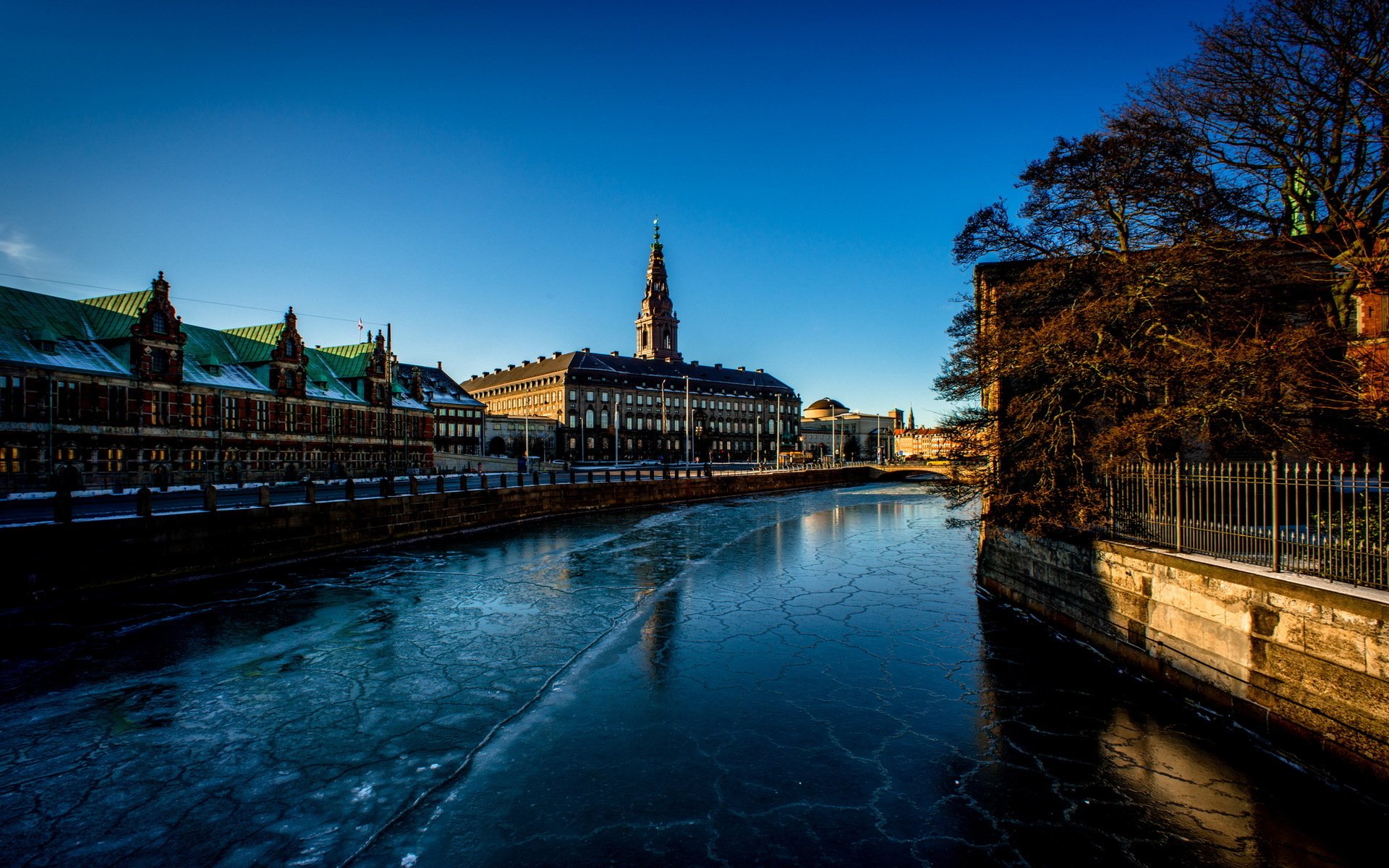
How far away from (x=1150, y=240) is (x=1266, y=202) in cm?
243

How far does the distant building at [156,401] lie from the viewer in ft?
111

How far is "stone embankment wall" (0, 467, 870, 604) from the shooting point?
51.1ft

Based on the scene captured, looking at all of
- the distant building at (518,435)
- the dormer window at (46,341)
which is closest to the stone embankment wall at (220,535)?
the dormer window at (46,341)

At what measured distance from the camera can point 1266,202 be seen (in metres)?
14.8

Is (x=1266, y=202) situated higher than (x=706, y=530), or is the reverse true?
(x=1266, y=202)

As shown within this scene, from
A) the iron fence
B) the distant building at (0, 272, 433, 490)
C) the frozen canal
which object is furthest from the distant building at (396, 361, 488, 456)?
the iron fence

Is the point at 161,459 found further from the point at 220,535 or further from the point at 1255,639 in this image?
the point at 1255,639

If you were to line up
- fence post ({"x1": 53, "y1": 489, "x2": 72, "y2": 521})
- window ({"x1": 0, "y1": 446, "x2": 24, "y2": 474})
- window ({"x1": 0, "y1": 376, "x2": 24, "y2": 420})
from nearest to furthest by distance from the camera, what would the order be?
fence post ({"x1": 53, "y1": 489, "x2": 72, "y2": 521}) → window ({"x1": 0, "y1": 446, "x2": 24, "y2": 474}) → window ({"x1": 0, "y1": 376, "x2": 24, "y2": 420})

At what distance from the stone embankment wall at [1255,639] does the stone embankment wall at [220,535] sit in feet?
71.7

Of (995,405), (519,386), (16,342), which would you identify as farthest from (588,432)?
(995,405)

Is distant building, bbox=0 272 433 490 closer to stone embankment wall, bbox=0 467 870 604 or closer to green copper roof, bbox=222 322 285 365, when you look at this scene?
green copper roof, bbox=222 322 285 365

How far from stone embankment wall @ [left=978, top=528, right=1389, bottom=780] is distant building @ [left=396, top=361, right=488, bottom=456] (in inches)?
3026

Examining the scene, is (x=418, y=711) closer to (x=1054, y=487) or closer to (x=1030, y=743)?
(x=1030, y=743)

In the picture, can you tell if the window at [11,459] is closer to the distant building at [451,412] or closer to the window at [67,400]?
the window at [67,400]
